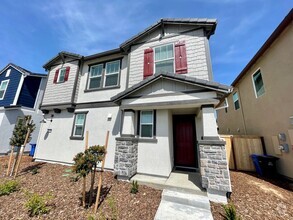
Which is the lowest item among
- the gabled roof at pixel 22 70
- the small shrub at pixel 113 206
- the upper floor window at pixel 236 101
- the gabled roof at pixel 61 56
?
the small shrub at pixel 113 206

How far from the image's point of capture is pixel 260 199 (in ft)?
13.0

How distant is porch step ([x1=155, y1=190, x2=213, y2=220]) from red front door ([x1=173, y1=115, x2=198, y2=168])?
2661 millimetres

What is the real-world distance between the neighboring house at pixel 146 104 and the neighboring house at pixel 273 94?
3307 mm

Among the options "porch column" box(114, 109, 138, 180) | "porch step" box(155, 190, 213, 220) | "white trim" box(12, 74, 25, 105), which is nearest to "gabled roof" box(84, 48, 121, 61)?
"porch column" box(114, 109, 138, 180)

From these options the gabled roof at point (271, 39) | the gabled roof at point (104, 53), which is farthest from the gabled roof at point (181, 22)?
the gabled roof at point (271, 39)

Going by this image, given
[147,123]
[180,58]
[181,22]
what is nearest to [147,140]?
[147,123]

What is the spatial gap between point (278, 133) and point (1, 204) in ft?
36.8

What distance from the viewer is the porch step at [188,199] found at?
11.8 feet

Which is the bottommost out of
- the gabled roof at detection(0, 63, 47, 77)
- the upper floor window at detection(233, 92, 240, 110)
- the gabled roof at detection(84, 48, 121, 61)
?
the upper floor window at detection(233, 92, 240, 110)

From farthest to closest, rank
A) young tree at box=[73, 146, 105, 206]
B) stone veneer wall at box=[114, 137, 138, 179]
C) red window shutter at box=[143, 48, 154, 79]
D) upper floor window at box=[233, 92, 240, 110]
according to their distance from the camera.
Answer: upper floor window at box=[233, 92, 240, 110]
red window shutter at box=[143, 48, 154, 79]
stone veneer wall at box=[114, 137, 138, 179]
young tree at box=[73, 146, 105, 206]

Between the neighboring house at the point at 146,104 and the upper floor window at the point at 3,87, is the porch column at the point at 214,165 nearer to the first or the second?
the neighboring house at the point at 146,104

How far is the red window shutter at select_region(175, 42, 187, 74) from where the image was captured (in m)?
5.89

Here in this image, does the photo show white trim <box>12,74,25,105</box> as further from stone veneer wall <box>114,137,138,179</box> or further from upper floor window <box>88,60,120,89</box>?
stone veneer wall <box>114,137,138,179</box>

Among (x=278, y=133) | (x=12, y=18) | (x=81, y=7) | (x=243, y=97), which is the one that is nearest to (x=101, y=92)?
(x=81, y=7)
